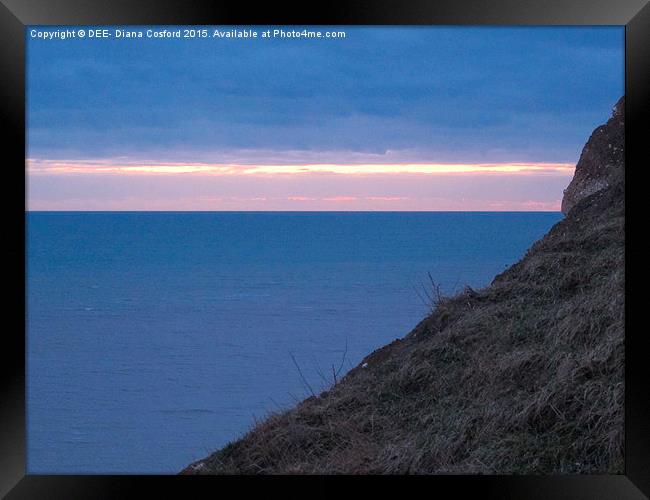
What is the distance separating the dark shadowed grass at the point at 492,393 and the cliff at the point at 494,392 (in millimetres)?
11

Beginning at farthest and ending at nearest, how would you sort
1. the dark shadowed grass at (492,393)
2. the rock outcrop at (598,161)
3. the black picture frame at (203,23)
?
the rock outcrop at (598,161)
the dark shadowed grass at (492,393)
the black picture frame at (203,23)

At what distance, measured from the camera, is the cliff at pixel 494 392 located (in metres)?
4.81

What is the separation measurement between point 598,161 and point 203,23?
7941mm

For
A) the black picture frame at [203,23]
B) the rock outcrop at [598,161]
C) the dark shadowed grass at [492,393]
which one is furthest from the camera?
the rock outcrop at [598,161]

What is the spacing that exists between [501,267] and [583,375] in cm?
365

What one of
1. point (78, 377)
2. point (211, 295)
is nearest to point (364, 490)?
point (78, 377)

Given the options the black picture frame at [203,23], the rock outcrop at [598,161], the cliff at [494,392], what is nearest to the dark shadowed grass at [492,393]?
the cliff at [494,392]

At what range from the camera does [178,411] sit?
7.99 meters

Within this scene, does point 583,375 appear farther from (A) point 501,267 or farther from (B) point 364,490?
(A) point 501,267

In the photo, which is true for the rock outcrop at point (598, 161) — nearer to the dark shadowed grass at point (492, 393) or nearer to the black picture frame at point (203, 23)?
the dark shadowed grass at point (492, 393)

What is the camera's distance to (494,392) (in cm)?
573

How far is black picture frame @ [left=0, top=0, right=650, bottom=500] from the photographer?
3.49 meters

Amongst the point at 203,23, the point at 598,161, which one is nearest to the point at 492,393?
the point at 203,23

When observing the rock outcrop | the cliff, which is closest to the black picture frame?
the cliff
